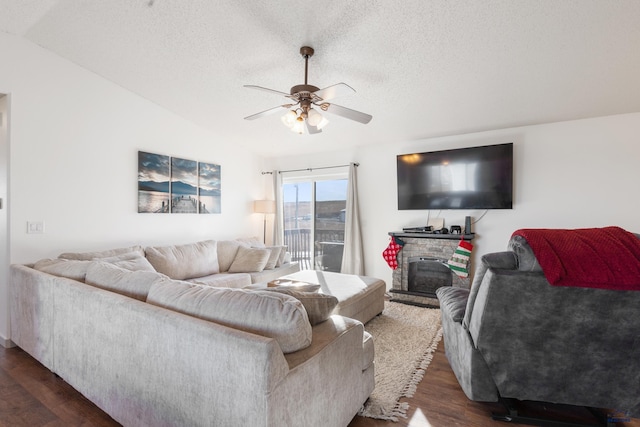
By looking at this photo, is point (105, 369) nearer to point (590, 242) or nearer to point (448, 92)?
point (590, 242)

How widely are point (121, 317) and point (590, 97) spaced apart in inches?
176

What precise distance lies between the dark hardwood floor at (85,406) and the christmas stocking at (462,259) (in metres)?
1.80

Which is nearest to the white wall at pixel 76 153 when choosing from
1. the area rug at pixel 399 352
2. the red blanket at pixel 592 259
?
the area rug at pixel 399 352

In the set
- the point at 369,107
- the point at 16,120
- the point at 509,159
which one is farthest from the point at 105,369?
the point at 509,159

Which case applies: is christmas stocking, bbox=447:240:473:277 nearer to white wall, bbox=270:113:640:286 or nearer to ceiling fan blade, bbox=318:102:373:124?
white wall, bbox=270:113:640:286

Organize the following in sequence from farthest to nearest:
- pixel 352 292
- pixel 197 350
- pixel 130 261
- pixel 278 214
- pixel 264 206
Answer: pixel 278 214, pixel 264 206, pixel 352 292, pixel 130 261, pixel 197 350

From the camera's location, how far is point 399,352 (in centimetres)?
252

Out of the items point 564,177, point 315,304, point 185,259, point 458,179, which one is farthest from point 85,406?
point 564,177

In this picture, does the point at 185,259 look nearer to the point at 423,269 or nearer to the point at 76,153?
the point at 76,153

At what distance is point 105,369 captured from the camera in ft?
5.34

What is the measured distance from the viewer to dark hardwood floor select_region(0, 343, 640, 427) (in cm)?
169

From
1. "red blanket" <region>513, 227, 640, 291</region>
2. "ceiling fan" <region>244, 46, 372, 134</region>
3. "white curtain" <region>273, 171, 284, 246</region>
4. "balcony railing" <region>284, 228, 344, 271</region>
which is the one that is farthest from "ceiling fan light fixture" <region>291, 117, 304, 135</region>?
"white curtain" <region>273, 171, 284, 246</region>

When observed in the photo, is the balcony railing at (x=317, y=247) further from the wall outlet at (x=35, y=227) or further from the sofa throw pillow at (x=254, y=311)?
the sofa throw pillow at (x=254, y=311)

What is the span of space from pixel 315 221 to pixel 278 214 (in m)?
0.74
